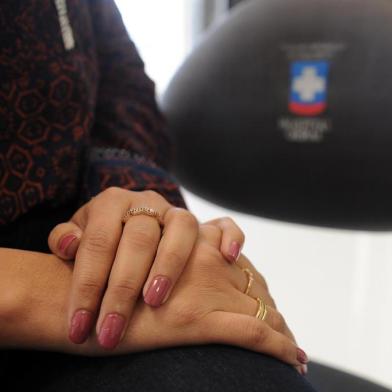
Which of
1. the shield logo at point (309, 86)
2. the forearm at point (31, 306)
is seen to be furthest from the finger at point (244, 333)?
the shield logo at point (309, 86)

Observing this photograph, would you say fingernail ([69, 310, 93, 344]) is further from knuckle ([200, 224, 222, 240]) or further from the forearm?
knuckle ([200, 224, 222, 240])

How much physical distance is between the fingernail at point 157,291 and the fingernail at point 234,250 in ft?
0.25

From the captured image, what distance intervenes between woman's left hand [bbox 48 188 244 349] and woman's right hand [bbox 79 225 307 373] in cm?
1

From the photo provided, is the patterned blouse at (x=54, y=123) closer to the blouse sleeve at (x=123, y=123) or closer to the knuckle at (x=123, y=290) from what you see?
the blouse sleeve at (x=123, y=123)

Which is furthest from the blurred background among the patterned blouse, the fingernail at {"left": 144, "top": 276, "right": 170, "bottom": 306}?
the fingernail at {"left": 144, "top": 276, "right": 170, "bottom": 306}

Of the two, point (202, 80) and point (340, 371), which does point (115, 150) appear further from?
point (340, 371)

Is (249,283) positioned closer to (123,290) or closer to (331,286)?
(123,290)

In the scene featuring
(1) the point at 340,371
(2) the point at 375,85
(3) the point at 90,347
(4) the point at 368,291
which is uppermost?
(2) the point at 375,85

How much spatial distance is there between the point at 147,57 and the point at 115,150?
3.31ft

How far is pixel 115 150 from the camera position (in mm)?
627

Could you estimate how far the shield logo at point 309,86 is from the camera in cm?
67

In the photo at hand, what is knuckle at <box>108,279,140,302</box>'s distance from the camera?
13.6 inches

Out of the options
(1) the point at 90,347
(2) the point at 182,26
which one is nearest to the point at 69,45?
(1) the point at 90,347

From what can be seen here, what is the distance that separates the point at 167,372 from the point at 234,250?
4.6 inches
